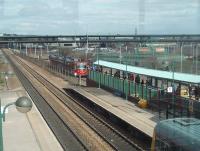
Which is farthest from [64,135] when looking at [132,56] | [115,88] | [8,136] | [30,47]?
[30,47]

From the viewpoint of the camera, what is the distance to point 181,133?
9438 millimetres

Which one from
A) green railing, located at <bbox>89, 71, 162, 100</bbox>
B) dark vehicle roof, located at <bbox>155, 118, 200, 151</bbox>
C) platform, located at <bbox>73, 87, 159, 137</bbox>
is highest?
dark vehicle roof, located at <bbox>155, 118, 200, 151</bbox>

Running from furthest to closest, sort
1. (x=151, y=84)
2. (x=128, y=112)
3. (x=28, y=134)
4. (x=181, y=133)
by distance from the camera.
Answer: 1. (x=151, y=84)
2. (x=128, y=112)
3. (x=28, y=134)
4. (x=181, y=133)

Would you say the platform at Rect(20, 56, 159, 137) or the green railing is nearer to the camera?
the platform at Rect(20, 56, 159, 137)

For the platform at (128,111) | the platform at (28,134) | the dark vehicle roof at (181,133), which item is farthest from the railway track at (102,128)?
the dark vehicle roof at (181,133)

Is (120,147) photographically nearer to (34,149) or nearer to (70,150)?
(70,150)

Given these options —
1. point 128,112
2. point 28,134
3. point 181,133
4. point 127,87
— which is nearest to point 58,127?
point 28,134

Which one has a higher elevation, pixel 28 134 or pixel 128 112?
pixel 128 112

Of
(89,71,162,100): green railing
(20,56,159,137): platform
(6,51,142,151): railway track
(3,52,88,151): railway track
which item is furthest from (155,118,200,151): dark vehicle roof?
(89,71,162,100): green railing

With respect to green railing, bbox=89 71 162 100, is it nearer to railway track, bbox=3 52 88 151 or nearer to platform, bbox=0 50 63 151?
railway track, bbox=3 52 88 151

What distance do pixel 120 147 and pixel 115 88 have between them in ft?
57.4

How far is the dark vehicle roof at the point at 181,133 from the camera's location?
29.0 ft

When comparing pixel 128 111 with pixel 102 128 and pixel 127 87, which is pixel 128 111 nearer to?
pixel 102 128

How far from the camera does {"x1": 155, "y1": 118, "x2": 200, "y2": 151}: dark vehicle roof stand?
8.84m
